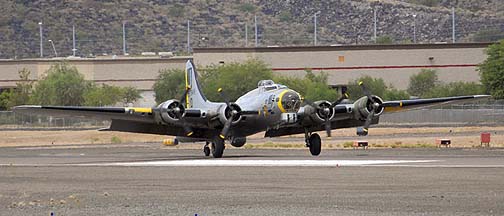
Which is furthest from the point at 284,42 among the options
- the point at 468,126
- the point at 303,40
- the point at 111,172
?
the point at 111,172

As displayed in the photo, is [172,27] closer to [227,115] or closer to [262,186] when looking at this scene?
[227,115]

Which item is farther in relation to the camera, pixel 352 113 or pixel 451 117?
pixel 451 117

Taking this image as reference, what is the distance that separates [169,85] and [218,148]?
60607mm

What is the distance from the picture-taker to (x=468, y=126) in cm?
8550

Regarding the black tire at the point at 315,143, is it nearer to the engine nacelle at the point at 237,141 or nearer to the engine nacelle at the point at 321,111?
the engine nacelle at the point at 321,111

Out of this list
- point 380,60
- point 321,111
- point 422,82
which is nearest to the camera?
point 321,111

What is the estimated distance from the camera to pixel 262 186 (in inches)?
1249

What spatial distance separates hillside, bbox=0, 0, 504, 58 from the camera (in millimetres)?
170625

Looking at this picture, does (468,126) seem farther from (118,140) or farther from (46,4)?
(46,4)

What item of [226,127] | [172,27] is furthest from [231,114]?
[172,27]

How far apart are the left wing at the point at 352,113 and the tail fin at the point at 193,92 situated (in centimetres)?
530

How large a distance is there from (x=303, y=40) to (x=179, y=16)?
85.7 feet

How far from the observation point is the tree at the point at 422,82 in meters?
104

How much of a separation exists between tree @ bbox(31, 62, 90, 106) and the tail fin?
5917 cm
